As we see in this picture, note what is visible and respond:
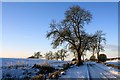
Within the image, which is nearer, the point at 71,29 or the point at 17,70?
the point at 17,70

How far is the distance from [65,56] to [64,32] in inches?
2565

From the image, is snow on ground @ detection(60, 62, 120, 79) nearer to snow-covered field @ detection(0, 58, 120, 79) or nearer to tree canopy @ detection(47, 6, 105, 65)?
snow-covered field @ detection(0, 58, 120, 79)

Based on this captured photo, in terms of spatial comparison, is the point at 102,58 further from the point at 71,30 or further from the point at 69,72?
the point at 69,72

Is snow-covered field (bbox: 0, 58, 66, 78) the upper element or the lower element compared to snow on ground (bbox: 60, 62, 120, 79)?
upper

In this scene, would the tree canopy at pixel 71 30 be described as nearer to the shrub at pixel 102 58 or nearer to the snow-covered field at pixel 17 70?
the snow-covered field at pixel 17 70

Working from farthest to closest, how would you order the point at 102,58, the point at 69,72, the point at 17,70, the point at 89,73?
1. the point at 102,58
2. the point at 17,70
3. the point at 69,72
4. the point at 89,73

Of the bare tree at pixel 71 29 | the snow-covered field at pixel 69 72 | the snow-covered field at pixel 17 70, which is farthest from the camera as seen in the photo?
the bare tree at pixel 71 29

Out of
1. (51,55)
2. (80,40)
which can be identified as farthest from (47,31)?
(51,55)

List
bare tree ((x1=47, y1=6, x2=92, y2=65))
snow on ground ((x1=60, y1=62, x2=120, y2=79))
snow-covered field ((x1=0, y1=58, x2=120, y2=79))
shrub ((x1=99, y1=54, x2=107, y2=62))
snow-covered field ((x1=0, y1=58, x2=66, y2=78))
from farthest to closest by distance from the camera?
shrub ((x1=99, y1=54, x2=107, y2=62))
bare tree ((x1=47, y1=6, x2=92, y2=65))
snow-covered field ((x1=0, y1=58, x2=66, y2=78))
snow-covered field ((x1=0, y1=58, x2=120, y2=79))
snow on ground ((x1=60, y1=62, x2=120, y2=79))

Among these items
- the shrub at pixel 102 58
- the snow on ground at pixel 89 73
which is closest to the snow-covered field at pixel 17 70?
the snow on ground at pixel 89 73

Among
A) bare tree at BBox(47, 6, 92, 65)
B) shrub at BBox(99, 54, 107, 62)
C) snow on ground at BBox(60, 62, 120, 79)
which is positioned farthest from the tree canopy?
shrub at BBox(99, 54, 107, 62)

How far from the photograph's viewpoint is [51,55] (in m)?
120

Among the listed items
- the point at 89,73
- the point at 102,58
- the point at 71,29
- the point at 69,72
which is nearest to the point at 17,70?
the point at 69,72

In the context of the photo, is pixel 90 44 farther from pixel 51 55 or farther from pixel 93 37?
pixel 51 55
